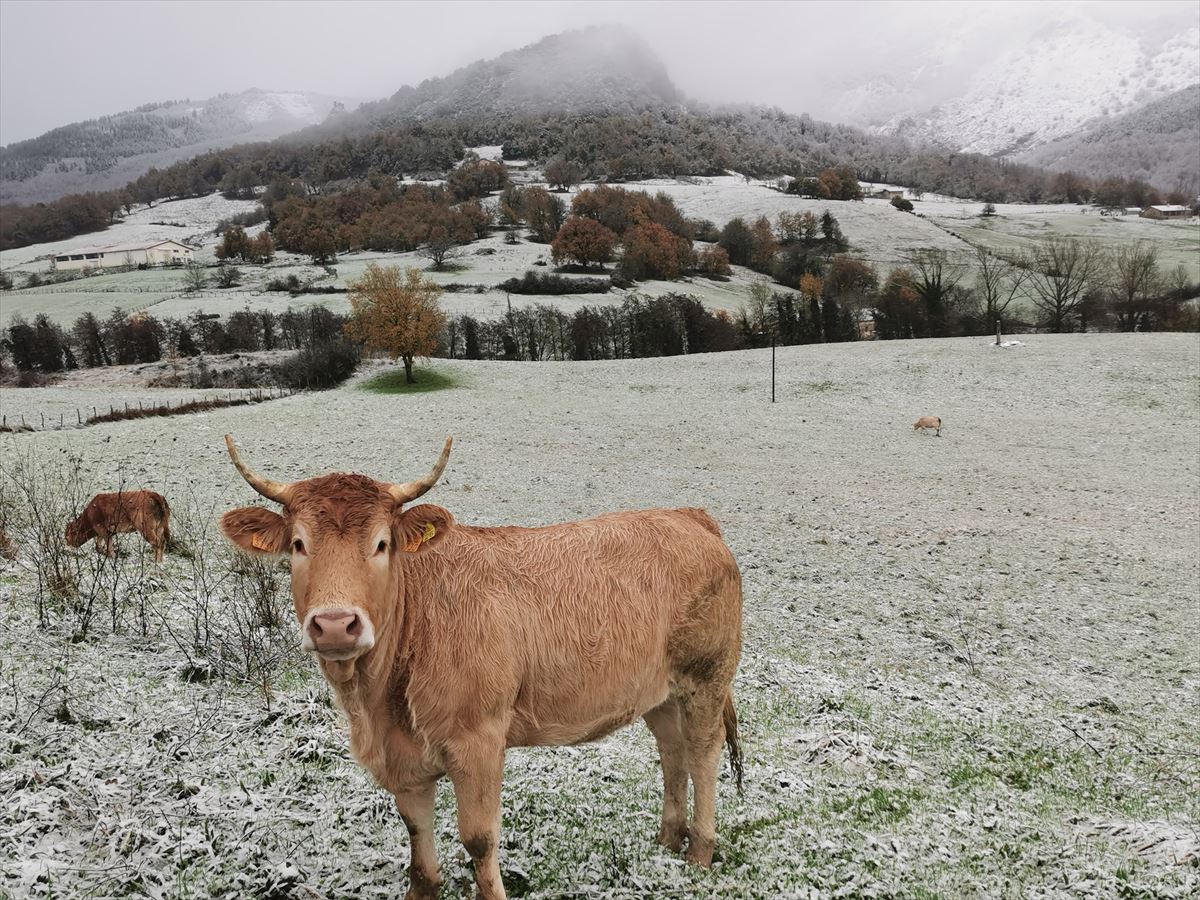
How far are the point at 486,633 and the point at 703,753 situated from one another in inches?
88.0

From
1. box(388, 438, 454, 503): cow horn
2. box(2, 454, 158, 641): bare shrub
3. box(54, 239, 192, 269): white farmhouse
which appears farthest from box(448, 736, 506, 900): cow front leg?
box(54, 239, 192, 269): white farmhouse

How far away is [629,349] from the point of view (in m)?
61.2

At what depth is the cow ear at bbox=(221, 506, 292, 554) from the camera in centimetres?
363

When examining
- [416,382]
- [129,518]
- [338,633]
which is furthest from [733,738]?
[416,382]

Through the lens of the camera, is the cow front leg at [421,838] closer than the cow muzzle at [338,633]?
No

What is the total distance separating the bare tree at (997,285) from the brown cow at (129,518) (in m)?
62.2

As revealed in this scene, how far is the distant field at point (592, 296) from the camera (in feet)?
233

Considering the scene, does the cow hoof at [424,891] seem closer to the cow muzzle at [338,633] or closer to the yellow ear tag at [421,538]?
the cow muzzle at [338,633]

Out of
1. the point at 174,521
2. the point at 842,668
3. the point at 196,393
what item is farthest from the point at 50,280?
the point at 842,668

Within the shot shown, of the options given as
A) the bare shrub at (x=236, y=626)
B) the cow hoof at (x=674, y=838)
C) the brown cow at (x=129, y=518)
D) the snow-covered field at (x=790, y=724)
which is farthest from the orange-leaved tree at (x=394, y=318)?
the cow hoof at (x=674, y=838)

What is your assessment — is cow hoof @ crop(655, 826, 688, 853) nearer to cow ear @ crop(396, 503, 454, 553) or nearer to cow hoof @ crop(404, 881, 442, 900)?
cow hoof @ crop(404, 881, 442, 900)

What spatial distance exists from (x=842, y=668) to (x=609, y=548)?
23.1 ft

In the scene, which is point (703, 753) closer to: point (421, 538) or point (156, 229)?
point (421, 538)

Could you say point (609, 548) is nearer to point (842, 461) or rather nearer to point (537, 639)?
point (537, 639)
